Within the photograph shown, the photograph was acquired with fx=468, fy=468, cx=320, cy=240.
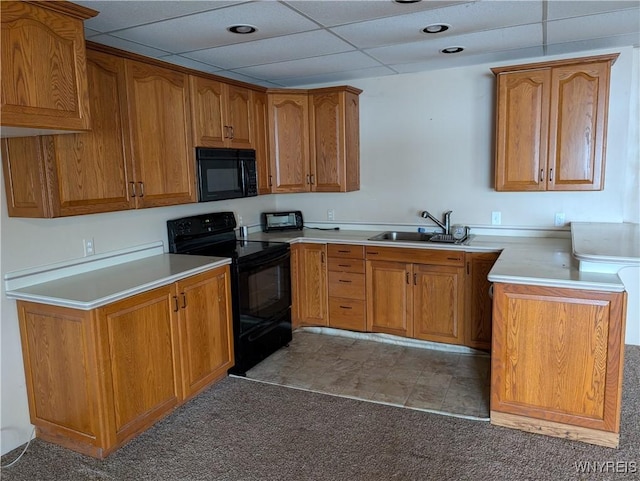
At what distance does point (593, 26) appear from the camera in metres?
2.93

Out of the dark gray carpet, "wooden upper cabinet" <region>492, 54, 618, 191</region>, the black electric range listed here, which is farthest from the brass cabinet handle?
"wooden upper cabinet" <region>492, 54, 618, 191</region>

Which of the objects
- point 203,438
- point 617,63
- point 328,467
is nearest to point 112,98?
point 203,438

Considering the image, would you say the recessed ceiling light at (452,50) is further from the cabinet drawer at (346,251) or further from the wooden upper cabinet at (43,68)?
the wooden upper cabinet at (43,68)

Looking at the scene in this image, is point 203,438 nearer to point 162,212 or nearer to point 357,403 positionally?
point 357,403

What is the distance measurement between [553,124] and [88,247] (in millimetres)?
3329

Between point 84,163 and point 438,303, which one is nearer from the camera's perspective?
point 84,163

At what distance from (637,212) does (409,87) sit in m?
2.11

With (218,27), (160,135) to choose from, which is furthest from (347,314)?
(218,27)

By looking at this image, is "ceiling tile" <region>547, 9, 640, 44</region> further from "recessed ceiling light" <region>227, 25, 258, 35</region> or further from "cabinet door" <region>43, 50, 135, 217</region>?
"cabinet door" <region>43, 50, 135, 217</region>

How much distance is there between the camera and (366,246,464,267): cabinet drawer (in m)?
3.65

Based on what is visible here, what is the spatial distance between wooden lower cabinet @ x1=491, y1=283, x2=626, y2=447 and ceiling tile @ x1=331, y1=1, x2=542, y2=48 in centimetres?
152

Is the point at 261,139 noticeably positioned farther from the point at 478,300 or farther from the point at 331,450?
the point at 331,450

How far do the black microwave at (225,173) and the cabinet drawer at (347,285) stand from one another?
103 cm

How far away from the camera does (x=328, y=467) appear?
2381 millimetres
